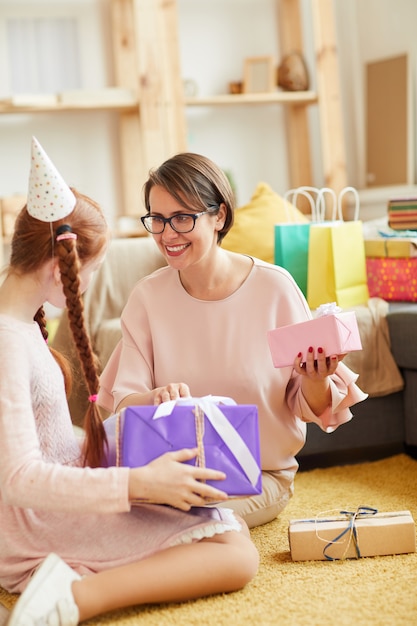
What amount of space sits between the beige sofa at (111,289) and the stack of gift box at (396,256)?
0.80 meters

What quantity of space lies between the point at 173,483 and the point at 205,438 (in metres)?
0.12

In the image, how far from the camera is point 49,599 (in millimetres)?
1497

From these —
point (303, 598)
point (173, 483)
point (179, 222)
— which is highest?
point (179, 222)

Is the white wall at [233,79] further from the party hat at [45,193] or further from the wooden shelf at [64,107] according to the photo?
the party hat at [45,193]

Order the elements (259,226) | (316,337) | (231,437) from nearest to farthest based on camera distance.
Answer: (231,437)
(316,337)
(259,226)

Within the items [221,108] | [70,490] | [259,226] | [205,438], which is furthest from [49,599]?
[221,108]

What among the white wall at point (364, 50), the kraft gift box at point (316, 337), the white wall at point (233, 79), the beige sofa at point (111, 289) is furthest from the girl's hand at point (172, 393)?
the white wall at point (233, 79)

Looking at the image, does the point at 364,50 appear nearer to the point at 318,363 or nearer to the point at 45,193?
the point at 318,363

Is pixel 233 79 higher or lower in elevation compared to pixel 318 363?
higher

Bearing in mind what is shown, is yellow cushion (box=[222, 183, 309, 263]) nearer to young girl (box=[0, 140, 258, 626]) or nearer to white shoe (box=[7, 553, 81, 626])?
young girl (box=[0, 140, 258, 626])

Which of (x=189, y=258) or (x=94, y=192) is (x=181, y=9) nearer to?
(x=94, y=192)

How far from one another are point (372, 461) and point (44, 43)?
9.08ft

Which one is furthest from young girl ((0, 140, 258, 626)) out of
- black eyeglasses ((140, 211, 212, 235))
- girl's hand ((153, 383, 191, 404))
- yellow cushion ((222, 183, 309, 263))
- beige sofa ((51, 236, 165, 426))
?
yellow cushion ((222, 183, 309, 263))

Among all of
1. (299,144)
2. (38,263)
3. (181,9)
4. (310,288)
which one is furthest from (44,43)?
(38,263)
